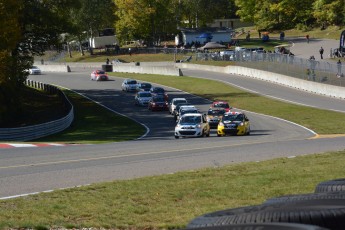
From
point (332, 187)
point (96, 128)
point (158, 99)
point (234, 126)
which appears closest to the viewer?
point (332, 187)

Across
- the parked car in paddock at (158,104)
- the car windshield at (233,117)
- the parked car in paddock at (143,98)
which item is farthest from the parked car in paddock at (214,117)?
the parked car in paddock at (143,98)

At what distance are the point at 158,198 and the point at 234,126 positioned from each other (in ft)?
75.5

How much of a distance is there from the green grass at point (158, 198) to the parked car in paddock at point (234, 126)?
61.1 feet

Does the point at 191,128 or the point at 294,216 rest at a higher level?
the point at 294,216

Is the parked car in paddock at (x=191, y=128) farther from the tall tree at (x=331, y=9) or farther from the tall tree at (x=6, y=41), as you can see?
the tall tree at (x=331, y=9)

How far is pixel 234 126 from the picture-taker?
115 feet

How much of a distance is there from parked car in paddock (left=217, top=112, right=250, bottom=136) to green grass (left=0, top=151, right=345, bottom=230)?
18.6 metres

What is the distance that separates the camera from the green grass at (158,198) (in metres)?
10.3

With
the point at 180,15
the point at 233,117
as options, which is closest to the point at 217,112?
the point at 233,117

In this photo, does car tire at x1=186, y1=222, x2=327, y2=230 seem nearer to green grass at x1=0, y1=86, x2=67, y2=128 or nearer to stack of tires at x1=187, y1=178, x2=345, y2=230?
stack of tires at x1=187, y1=178, x2=345, y2=230

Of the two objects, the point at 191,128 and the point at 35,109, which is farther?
the point at 35,109

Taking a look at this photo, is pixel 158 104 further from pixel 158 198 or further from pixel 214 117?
pixel 158 198

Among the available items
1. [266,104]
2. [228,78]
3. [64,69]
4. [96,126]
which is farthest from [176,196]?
[64,69]

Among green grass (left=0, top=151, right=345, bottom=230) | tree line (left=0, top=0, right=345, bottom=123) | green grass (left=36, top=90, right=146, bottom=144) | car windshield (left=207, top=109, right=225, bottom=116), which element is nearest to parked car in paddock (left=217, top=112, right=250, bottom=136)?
green grass (left=36, top=90, right=146, bottom=144)
